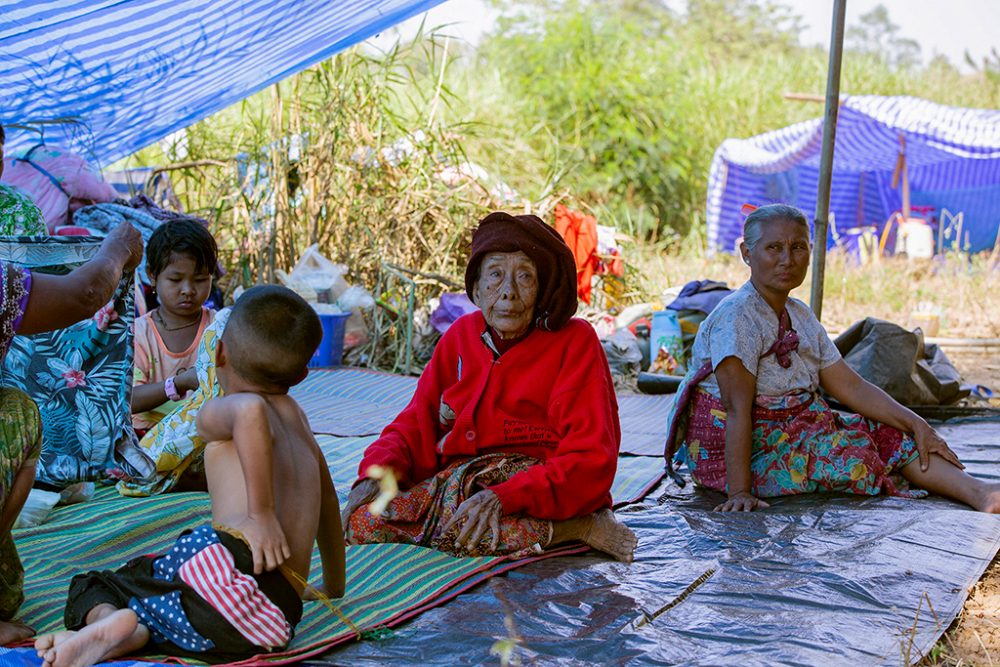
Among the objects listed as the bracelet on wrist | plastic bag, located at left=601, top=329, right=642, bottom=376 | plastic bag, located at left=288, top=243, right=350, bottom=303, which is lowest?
plastic bag, located at left=601, top=329, right=642, bottom=376

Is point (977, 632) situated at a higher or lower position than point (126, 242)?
lower

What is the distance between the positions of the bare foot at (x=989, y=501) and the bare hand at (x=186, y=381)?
2.83 meters

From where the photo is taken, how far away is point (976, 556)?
3133 mm

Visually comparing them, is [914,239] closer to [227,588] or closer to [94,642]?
[227,588]

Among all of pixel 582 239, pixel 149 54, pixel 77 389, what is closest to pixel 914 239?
pixel 582 239

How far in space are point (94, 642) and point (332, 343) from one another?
4732 mm

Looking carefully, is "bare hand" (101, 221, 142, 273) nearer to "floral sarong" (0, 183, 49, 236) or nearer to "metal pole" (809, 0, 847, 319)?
"floral sarong" (0, 183, 49, 236)

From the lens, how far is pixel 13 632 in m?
2.32

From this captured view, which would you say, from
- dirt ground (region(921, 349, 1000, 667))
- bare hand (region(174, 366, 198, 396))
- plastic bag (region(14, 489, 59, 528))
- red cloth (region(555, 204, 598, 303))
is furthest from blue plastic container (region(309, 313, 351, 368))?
dirt ground (region(921, 349, 1000, 667))

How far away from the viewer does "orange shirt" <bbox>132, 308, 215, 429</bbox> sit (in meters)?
4.01

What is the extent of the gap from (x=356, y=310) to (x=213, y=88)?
2.29 metres

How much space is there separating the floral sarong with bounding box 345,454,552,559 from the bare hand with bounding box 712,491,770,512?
839 millimetres

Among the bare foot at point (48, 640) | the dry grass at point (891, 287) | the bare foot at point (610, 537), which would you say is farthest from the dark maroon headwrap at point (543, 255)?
the dry grass at point (891, 287)

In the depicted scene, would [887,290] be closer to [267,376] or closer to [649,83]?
[649,83]
